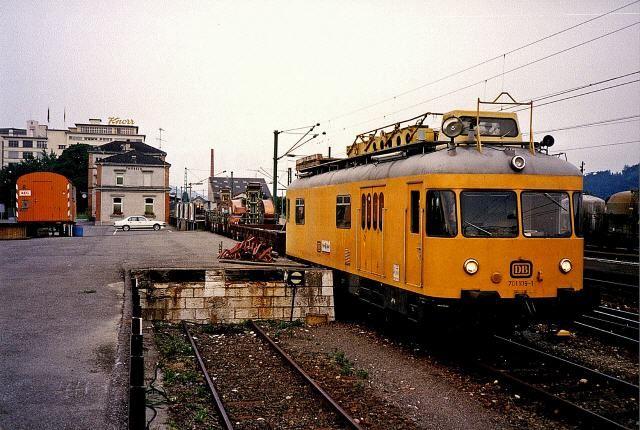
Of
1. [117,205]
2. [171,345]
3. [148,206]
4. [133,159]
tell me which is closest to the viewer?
[171,345]

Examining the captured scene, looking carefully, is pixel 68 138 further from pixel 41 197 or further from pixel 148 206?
pixel 41 197

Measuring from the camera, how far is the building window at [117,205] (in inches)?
2682

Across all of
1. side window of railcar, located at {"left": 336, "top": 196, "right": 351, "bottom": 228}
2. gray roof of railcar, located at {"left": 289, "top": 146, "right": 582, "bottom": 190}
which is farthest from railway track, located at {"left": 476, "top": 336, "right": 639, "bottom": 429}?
side window of railcar, located at {"left": 336, "top": 196, "right": 351, "bottom": 228}

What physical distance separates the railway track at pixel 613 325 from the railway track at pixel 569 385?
186 centimetres

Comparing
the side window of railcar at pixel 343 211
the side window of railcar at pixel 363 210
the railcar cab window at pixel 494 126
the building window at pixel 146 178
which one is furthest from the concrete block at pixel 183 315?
the building window at pixel 146 178

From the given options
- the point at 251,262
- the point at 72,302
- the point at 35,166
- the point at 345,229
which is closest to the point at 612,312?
the point at 345,229

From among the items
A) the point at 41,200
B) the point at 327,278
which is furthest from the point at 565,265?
the point at 41,200

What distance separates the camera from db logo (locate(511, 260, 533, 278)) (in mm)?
9828

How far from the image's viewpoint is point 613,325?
43.4 feet

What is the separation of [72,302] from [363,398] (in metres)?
6.40

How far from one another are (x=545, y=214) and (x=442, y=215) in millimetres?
1704

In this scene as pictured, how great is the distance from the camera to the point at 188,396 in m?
8.87

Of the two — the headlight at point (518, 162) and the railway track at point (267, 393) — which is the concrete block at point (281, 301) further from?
the headlight at point (518, 162)

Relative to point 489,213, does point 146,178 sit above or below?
above
